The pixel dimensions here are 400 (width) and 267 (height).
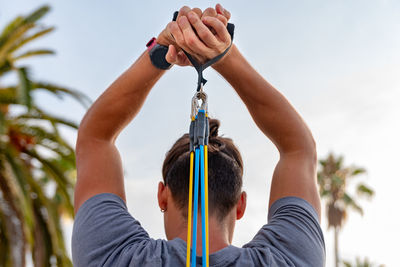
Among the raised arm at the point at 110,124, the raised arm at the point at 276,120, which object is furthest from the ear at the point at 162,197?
the raised arm at the point at 276,120

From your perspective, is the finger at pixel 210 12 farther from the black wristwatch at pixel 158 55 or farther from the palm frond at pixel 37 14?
the palm frond at pixel 37 14

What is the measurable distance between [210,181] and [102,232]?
445 mm

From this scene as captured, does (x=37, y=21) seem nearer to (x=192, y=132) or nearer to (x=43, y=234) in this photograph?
(x=43, y=234)

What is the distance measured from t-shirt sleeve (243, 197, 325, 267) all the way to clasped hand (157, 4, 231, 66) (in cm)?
67

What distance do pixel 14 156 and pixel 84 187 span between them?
8.38 m

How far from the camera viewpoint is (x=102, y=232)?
1895 millimetres

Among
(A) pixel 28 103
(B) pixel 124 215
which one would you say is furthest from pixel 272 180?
(A) pixel 28 103

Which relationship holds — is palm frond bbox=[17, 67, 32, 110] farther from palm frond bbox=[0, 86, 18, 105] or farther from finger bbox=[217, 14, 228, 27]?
finger bbox=[217, 14, 228, 27]

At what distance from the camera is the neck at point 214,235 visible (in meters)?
1.92

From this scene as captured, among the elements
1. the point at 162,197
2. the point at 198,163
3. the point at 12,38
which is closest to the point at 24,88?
the point at 12,38

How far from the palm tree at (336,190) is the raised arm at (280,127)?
2991 cm

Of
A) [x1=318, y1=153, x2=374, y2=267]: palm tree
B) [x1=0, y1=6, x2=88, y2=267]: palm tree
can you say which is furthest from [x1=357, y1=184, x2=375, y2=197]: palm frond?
[x1=0, y1=6, x2=88, y2=267]: palm tree

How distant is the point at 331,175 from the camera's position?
3241cm

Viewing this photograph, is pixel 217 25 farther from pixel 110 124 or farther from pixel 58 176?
pixel 58 176
